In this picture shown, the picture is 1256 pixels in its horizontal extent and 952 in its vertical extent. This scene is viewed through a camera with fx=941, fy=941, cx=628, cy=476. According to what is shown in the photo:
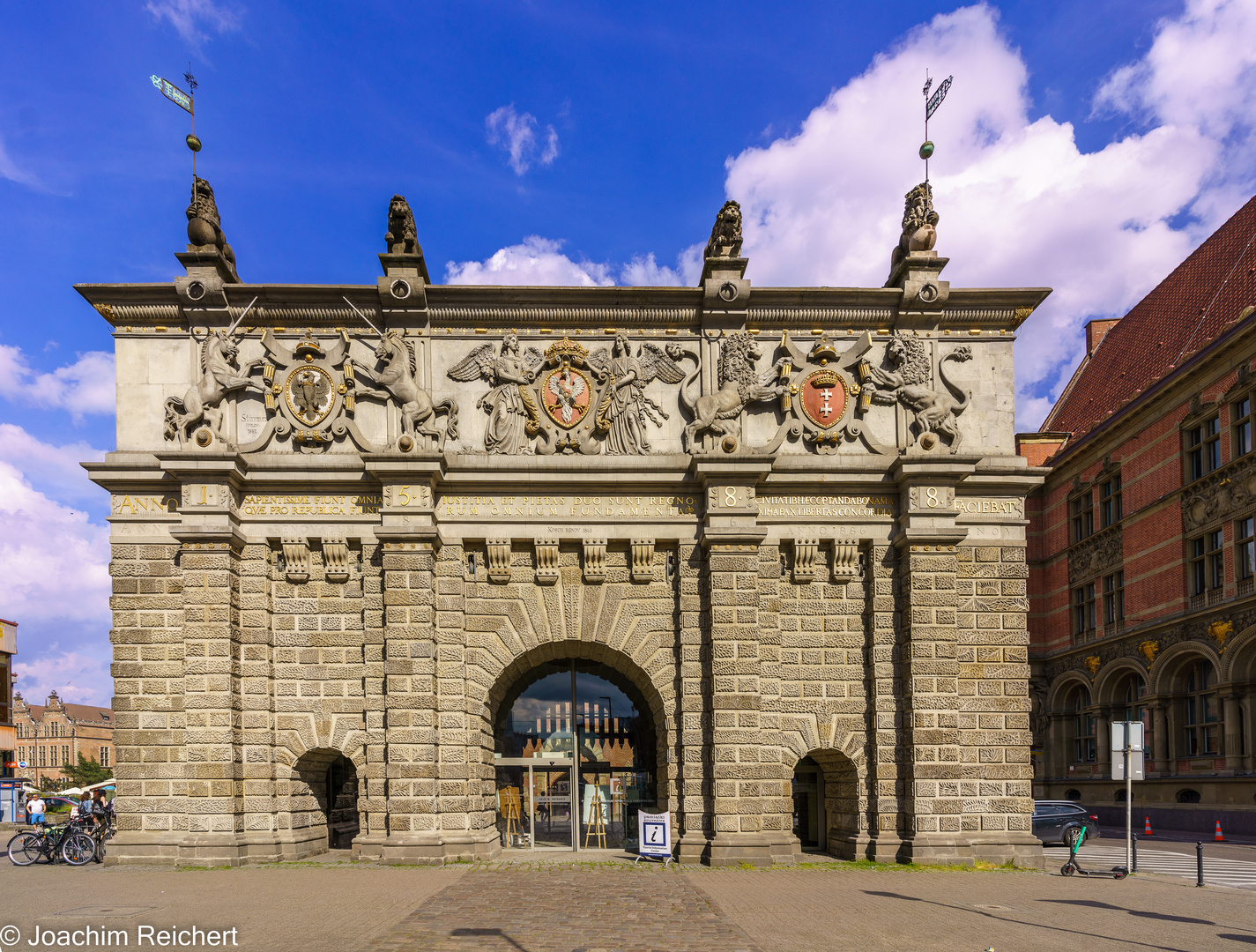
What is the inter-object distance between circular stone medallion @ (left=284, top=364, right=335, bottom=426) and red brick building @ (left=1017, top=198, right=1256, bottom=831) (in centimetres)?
2520

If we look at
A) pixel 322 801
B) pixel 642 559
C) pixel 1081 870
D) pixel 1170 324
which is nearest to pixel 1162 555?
pixel 1170 324

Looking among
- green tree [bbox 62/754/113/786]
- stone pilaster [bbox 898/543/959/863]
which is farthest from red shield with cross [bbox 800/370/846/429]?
green tree [bbox 62/754/113/786]

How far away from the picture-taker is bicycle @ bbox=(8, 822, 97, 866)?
17875 millimetres

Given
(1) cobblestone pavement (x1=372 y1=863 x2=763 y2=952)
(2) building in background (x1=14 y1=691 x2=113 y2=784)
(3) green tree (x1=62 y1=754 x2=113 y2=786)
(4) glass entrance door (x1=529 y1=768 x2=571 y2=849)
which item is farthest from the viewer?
(2) building in background (x1=14 y1=691 x2=113 y2=784)

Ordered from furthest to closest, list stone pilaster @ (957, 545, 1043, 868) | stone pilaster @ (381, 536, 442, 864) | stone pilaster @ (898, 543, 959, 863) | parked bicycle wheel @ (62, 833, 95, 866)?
parked bicycle wheel @ (62, 833, 95, 866)
stone pilaster @ (957, 545, 1043, 868)
stone pilaster @ (898, 543, 959, 863)
stone pilaster @ (381, 536, 442, 864)

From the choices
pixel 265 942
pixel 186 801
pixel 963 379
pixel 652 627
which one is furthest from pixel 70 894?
pixel 963 379

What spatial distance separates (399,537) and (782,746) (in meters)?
8.25

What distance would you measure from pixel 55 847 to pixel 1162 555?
33.0 metres

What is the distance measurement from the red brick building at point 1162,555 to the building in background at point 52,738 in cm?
10135

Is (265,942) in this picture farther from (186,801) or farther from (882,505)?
(882,505)

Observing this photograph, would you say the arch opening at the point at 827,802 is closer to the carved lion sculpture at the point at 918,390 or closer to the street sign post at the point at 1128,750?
the street sign post at the point at 1128,750

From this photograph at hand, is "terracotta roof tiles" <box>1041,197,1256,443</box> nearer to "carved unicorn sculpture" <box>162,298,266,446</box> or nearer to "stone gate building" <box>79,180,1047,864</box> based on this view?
"stone gate building" <box>79,180,1047,864</box>

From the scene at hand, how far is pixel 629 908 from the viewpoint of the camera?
12.9 m

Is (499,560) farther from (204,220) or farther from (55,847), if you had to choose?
(55,847)
